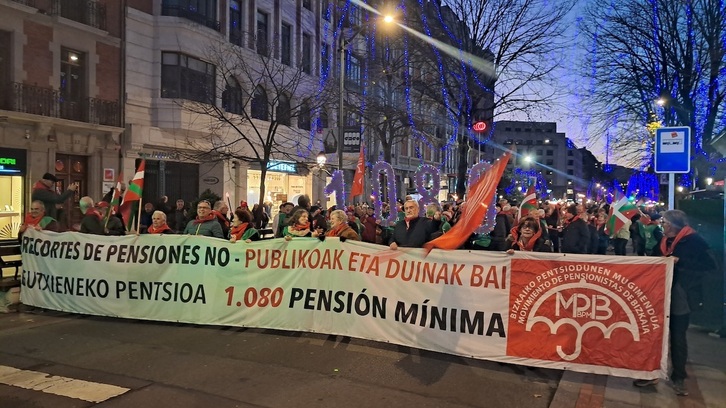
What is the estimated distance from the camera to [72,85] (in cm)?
1925

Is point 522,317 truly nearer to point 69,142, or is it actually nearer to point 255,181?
point 69,142

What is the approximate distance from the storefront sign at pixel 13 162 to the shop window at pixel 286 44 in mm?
12070

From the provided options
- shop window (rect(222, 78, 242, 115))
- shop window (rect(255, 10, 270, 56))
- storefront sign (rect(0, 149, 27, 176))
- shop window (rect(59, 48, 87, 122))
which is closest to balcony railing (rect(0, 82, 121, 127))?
shop window (rect(59, 48, 87, 122))

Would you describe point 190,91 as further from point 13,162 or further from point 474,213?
point 474,213

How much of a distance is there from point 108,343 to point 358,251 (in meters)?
3.21

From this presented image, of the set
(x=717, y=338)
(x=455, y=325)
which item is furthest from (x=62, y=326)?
(x=717, y=338)

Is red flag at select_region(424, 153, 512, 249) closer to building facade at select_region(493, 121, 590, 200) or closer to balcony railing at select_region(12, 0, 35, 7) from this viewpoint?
balcony railing at select_region(12, 0, 35, 7)

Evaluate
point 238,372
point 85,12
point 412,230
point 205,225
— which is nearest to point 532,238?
point 412,230

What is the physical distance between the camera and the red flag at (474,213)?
20.2 feet

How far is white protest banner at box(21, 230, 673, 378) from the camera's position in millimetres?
5320

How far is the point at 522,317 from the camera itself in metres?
5.68

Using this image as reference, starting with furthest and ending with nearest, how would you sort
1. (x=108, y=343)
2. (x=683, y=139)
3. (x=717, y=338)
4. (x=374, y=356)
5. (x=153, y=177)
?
(x=153, y=177) < (x=683, y=139) < (x=717, y=338) < (x=108, y=343) < (x=374, y=356)

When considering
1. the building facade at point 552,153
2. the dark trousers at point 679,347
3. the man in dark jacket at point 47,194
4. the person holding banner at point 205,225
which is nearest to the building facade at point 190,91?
the man in dark jacket at point 47,194

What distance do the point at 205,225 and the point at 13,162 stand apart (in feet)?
43.0
